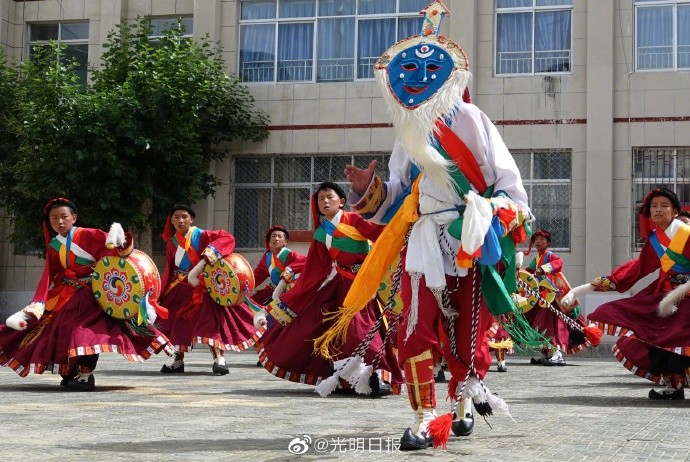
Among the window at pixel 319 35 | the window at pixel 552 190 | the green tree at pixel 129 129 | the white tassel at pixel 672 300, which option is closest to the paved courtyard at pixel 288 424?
the white tassel at pixel 672 300

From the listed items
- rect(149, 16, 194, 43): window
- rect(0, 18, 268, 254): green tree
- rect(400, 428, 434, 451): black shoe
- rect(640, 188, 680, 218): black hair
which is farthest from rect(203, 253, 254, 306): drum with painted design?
rect(149, 16, 194, 43): window

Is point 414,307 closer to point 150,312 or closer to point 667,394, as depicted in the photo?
point 667,394

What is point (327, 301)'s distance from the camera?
950 cm

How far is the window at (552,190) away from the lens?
19781 millimetres

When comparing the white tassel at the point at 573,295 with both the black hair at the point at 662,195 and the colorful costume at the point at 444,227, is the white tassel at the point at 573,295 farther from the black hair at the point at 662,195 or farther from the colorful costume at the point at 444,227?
the colorful costume at the point at 444,227

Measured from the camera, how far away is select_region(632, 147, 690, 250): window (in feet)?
63.4

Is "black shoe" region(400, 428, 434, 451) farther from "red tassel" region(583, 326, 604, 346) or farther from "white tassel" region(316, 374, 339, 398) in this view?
"red tassel" region(583, 326, 604, 346)

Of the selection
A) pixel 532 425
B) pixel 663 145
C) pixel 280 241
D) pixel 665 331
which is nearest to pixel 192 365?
pixel 280 241

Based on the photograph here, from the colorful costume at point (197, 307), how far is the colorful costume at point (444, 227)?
18.9ft

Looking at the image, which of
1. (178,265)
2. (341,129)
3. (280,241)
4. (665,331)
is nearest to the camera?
(665,331)

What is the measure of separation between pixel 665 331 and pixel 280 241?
A: 5747 millimetres

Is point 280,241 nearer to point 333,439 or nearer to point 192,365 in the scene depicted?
point 192,365

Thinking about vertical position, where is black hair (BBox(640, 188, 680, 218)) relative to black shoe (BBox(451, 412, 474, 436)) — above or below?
above

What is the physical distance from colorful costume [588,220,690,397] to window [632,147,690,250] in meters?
10.4
